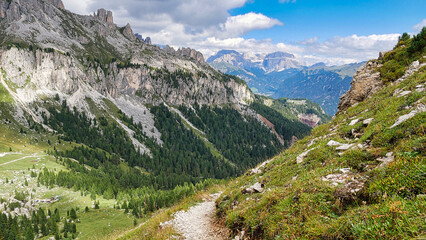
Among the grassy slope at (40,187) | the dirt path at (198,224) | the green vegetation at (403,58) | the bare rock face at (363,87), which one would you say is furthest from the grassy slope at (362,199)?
the grassy slope at (40,187)

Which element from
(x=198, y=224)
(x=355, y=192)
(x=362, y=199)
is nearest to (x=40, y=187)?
(x=198, y=224)

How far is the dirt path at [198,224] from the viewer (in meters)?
12.8

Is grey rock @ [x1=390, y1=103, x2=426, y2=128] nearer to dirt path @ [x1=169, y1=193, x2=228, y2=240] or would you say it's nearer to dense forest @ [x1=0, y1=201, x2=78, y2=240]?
dirt path @ [x1=169, y1=193, x2=228, y2=240]

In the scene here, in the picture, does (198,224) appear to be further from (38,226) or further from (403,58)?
(38,226)

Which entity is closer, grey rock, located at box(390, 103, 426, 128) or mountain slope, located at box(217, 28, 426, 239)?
mountain slope, located at box(217, 28, 426, 239)

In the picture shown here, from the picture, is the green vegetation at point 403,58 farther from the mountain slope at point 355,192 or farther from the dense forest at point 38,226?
the dense forest at point 38,226

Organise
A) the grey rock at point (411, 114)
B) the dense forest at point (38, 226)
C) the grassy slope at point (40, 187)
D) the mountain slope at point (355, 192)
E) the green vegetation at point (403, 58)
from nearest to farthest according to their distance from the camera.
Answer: the mountain slope at point (355, 192), the grey rock at point (411, 114), the green vegetation at point (403, 58), the dense forest at point (38, 226), the grassy slope at point (40, 187)

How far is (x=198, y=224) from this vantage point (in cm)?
1509

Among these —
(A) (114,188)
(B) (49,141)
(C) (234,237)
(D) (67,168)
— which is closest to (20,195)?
(D) (67,168)

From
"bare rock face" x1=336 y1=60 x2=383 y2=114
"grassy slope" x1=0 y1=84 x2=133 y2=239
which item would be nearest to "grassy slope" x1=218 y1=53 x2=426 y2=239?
"bare rock face" x1=336 y1=60 x2=383 y2=114

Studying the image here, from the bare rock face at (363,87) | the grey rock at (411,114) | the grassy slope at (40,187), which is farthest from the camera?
the grassy slope at (40,187)

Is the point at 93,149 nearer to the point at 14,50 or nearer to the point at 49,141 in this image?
the point at 49,141

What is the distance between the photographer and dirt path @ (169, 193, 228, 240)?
41.9 ft

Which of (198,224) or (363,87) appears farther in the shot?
(363,87)
